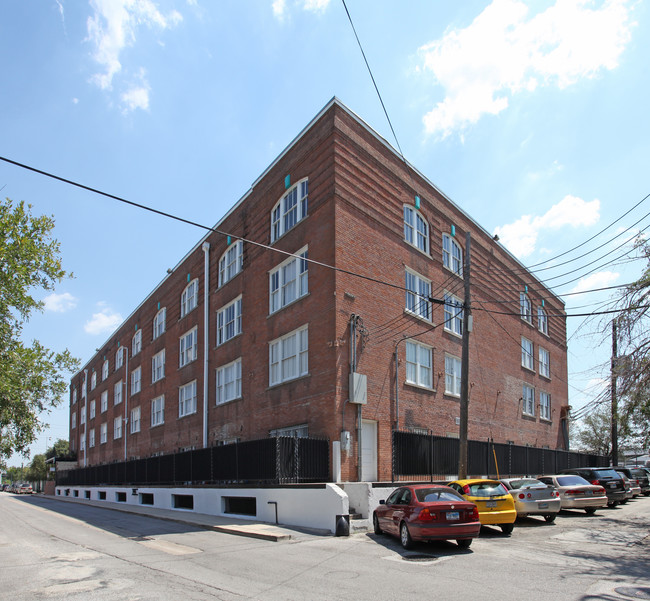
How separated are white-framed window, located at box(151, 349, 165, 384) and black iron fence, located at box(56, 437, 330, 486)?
6890mm

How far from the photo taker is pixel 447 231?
90.7 ft

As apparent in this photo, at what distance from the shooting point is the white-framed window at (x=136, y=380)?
1617 inches

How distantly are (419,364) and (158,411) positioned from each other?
20.1m

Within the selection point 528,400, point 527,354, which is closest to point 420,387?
point 528,400

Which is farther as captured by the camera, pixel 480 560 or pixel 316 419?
pixel 316 419

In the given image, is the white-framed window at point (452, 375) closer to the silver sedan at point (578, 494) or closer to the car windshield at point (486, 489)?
the silver sedan at point (578, 494)

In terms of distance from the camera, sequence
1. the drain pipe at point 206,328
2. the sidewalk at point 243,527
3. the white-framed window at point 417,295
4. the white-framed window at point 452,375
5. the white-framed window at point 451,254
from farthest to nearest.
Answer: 1. the drain pipe at point 206,328
2. the white-framed window at point 451,254
3. the white-framed window at point 452,375
4. the white-framed window at point 417,295
5. the sidewalk at point 243,527

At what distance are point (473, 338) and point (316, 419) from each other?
1185 cm

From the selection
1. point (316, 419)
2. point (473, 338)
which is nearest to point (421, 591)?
point (316, 419)

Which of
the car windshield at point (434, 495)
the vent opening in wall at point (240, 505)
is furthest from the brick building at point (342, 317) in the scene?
the car windshield at point (434, 495)

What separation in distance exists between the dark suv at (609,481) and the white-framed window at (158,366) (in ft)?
80.7

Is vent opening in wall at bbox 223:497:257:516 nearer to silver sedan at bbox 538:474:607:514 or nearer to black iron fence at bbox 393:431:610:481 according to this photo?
black iron fence at bbox 393:431:610:481

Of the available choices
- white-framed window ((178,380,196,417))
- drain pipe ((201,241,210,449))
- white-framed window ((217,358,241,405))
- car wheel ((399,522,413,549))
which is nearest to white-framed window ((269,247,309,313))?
white-framed window ((217,358,241,405))

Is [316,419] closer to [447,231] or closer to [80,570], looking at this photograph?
[80,570]
